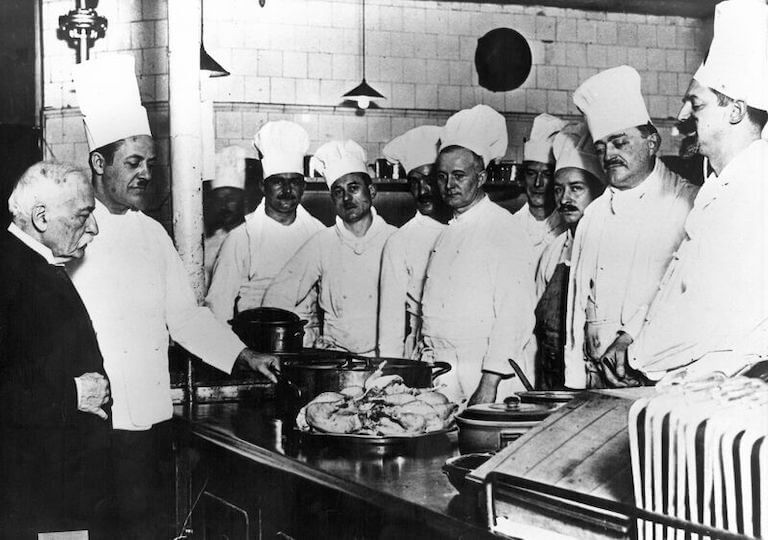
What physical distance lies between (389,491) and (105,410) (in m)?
1.61

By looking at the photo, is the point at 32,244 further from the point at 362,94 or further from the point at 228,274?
the point at 362,94

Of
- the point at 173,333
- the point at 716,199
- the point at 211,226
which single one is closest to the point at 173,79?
the point at 211,226

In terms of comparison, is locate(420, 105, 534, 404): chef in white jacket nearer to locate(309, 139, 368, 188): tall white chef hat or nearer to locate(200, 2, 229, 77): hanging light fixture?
locate(309, 139, 368, 188): tall white chef hat

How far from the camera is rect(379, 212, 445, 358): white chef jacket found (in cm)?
388

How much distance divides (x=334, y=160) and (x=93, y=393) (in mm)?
1355

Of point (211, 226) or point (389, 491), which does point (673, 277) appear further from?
point (211, 226)

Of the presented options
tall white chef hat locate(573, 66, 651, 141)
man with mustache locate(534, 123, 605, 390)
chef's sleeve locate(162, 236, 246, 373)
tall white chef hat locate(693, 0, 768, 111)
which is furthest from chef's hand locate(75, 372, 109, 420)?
tall white chef hat locate(693, 0, 768, 111)

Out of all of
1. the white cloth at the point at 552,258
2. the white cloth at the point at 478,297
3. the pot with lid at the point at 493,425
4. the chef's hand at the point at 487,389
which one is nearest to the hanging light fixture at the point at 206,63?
the white cloth at the point at 478,297

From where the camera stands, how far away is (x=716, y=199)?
2.89 meters

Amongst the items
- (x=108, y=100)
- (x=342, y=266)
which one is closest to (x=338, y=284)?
(x=342, y=266)

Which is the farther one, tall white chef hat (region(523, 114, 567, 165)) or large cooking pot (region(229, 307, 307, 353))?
tall white chef hat (region(523, 114, 567, 165))

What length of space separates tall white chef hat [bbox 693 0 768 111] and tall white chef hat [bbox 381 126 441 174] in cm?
121

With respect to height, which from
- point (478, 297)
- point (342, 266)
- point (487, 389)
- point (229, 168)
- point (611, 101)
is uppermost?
point (611, 101)

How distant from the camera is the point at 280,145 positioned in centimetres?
385
